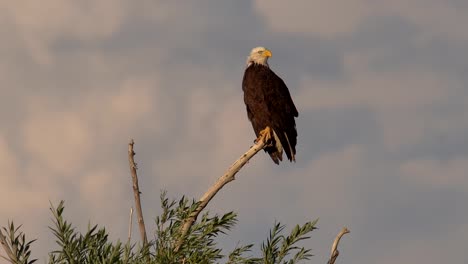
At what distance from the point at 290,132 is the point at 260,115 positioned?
607mm

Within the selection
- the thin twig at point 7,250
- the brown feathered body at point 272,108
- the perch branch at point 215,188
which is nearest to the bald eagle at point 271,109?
the brown feathered body at point 272,108

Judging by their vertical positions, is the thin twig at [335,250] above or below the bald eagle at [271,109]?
below

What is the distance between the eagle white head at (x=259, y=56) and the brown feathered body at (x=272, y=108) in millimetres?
329

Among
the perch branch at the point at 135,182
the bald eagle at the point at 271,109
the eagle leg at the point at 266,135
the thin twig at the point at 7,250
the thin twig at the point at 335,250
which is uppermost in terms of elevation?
the bald eagle at the point at 271,109

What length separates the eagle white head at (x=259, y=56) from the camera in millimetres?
15289

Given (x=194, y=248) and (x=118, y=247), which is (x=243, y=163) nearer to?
(x=194, y=248)

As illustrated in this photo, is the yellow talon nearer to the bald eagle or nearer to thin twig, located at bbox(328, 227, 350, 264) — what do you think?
the bald eagle

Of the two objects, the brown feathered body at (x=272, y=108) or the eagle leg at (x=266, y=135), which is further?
the brown feathered body at (x=272, y=108)

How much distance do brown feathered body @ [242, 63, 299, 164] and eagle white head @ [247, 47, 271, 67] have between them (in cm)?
33

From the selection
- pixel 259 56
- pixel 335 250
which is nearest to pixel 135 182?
pixel 335 250

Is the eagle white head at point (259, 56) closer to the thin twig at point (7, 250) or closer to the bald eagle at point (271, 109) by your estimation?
the bald eagle at point (271, 109)

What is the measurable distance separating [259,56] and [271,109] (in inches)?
65.0

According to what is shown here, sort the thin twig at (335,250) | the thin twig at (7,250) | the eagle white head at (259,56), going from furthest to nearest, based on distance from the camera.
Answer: the eagle white head at (259,56) < the thin twig at (335,250) < the thin twig at (7,250)

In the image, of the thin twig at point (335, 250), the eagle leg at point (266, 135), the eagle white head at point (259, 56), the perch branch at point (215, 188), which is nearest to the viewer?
the thin twig at point (335, 250)
